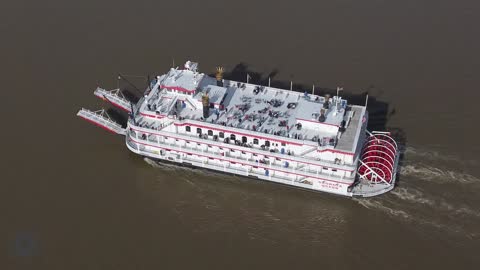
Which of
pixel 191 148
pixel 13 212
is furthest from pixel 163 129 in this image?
pixel 13 212

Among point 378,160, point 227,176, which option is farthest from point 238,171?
point 378,160

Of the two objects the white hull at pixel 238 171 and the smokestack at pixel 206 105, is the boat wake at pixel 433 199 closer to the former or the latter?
the white hull at pixel 238 171

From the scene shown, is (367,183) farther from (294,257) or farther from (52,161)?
(52,161)

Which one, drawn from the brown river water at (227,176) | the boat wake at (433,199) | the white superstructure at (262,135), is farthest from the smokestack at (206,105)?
the boat wake at (433,199)

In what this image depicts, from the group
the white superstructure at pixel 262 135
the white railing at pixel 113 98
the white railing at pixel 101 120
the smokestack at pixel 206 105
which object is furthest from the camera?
the white railing at pixel 113 98

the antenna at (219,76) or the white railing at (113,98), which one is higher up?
the antenna at (219,76)

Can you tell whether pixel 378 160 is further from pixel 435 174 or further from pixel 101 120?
pixel 101 120
